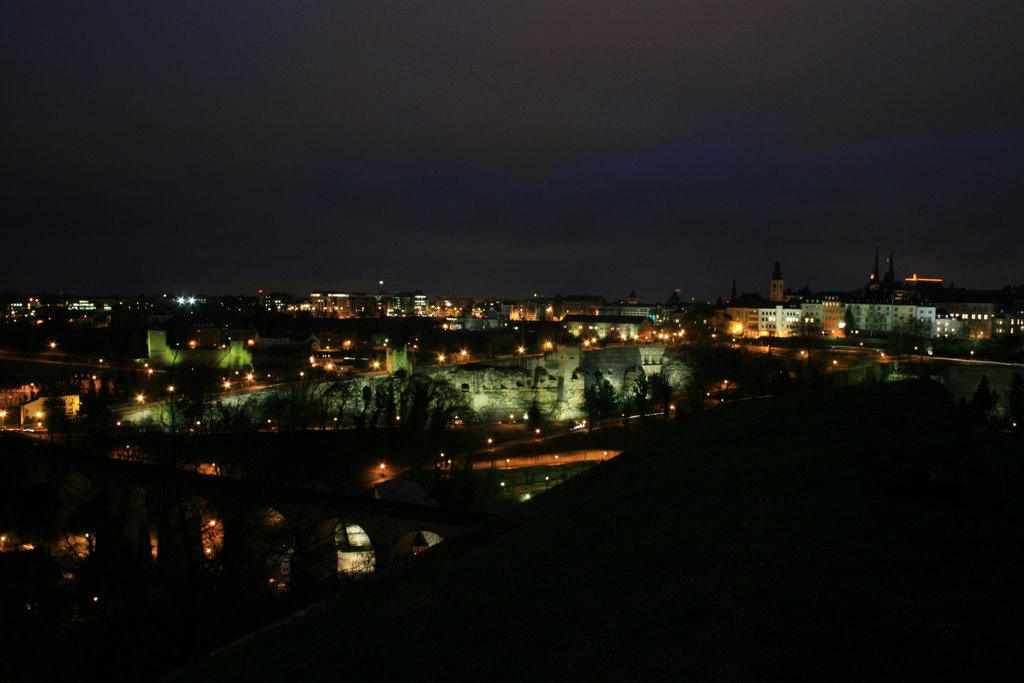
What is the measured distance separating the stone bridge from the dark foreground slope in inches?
219

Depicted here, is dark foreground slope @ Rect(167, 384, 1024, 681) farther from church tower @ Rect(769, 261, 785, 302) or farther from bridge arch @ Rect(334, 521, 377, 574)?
church tower @ Rect(769, 261, 785, 302)

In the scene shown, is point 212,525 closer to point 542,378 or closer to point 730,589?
point 730,589

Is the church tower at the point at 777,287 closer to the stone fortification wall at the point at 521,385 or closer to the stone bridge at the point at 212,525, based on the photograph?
the stone fortification wall at the point at 521,385

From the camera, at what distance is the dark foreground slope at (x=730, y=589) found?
13.4 feet

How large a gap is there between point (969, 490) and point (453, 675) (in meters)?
5.10

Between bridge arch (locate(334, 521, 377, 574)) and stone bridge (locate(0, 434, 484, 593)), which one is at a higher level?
stone bridge (locate(0, 434, 484, 593))

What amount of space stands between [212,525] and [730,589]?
547 inches

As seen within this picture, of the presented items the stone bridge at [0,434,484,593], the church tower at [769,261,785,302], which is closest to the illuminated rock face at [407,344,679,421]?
the stone bridge at [0,434,484,593]

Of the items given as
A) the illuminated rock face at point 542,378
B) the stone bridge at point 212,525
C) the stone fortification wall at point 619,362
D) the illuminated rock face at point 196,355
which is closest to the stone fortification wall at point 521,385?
the illuminated rock face at point 542,378

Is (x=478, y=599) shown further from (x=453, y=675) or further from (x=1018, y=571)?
(x=1018, y=571)

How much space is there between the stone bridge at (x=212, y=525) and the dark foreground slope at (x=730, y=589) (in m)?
5.55

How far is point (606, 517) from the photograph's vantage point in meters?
7.91

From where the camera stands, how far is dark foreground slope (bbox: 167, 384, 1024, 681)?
161 inches

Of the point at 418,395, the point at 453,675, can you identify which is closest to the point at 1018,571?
the point at 453,675
